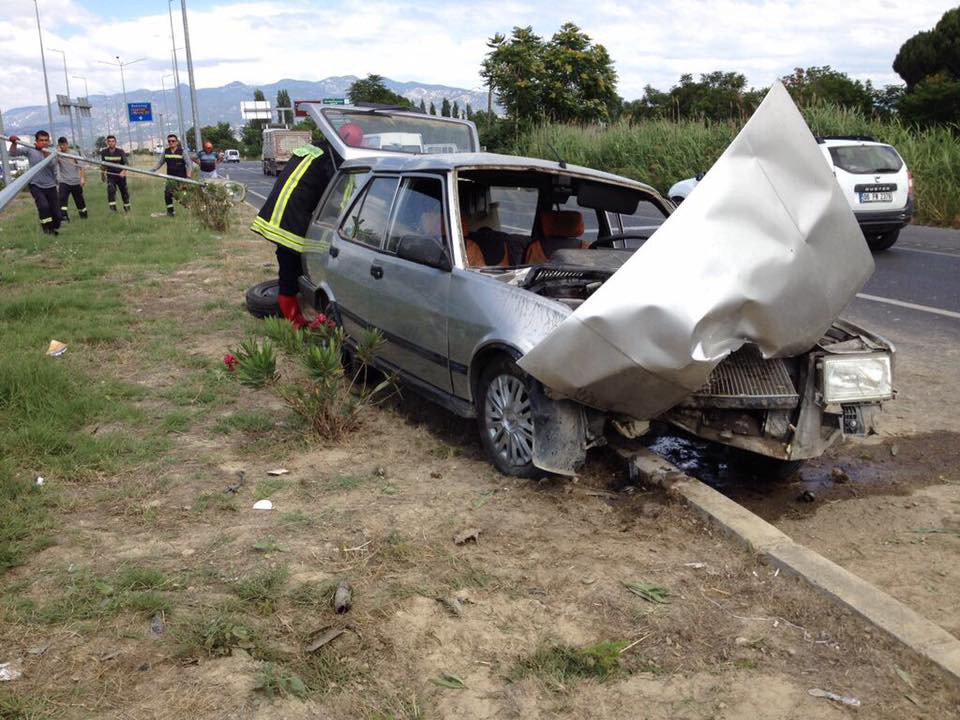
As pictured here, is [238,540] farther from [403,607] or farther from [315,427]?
[315,427]

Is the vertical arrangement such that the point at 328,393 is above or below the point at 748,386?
below

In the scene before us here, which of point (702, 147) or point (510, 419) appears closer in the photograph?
point (510, 419)

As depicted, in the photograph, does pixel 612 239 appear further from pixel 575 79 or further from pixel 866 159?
pixel 575 79

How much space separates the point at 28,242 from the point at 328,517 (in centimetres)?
1281

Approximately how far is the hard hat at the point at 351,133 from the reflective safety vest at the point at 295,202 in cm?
73

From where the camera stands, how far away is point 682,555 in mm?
3680

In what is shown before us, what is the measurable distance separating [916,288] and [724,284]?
7556 millimetres

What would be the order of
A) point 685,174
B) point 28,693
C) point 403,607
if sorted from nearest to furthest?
point 28,693 < point 403,607 < point 685,174

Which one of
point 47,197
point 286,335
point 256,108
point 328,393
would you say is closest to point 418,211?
point 286,335

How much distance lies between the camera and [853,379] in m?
4.04

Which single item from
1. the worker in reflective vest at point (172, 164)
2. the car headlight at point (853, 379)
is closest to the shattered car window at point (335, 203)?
the car headlight at point (853, 379)

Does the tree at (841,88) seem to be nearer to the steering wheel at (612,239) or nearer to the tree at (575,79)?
the tree at (575,79)

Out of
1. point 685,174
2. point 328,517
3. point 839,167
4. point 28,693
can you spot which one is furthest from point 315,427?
point 685,174

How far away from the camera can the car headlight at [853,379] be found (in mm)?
4023
